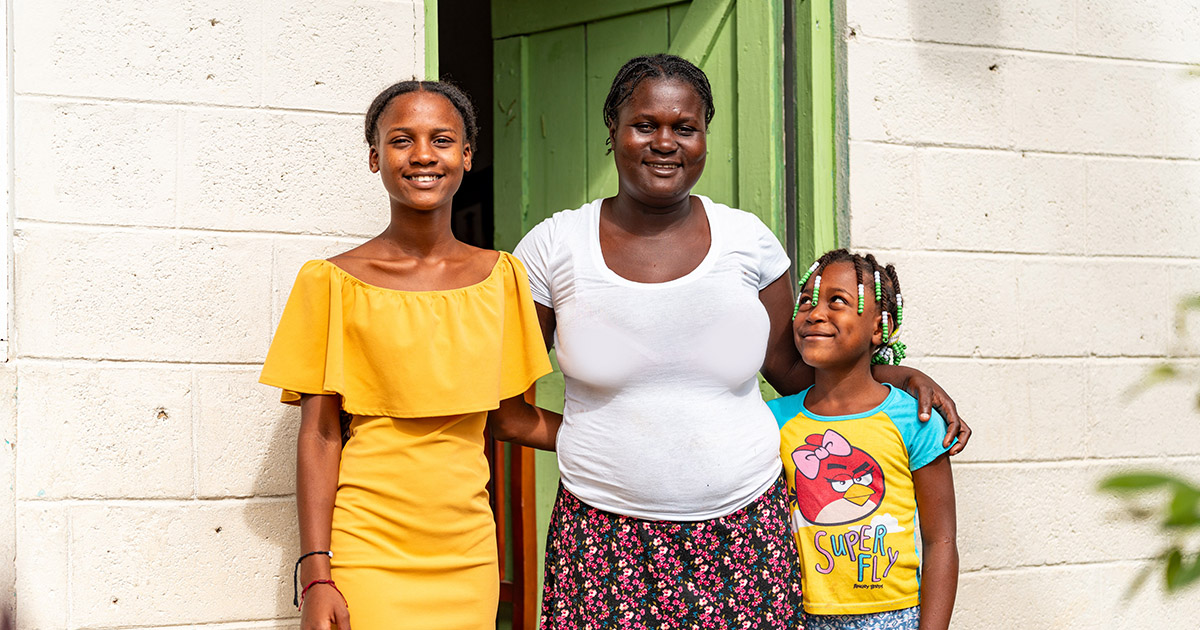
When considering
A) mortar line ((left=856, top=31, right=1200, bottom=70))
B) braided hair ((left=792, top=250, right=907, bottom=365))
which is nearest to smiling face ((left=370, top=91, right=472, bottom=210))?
braided hair ((left=792, top=250, right=907, bottom=365))

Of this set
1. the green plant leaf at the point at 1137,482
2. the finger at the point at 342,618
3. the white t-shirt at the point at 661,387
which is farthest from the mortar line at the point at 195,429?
the green plant leaf at the point at 1137,482

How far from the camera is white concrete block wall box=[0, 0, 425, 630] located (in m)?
2.43

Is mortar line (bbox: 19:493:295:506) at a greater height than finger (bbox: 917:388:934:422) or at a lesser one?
lesser

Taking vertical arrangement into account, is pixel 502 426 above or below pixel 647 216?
below

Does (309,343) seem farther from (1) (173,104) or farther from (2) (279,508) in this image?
(1) (173,104)

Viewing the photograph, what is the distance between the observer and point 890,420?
7.59 feet

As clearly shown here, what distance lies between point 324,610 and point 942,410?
135cm

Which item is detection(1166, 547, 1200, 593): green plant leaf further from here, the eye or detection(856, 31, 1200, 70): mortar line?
detection(856, 31, 1200, 70): mortar line

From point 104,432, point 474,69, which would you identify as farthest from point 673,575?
point 474,69

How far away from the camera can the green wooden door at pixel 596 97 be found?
9.95 ft

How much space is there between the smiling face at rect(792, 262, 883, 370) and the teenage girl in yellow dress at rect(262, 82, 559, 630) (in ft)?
2.28

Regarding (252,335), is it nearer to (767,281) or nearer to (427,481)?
(427,481)

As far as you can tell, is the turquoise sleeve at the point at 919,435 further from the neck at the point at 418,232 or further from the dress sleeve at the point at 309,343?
the dress sleeve at the point at 309,343

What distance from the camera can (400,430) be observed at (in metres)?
2.06
